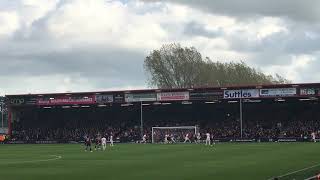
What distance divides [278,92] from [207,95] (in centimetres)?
908

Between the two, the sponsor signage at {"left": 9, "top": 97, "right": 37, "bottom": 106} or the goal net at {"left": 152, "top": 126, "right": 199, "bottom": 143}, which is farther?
the sponsor signage at {"left": 9, "top": 97, "right": 37, "bottom": 106}

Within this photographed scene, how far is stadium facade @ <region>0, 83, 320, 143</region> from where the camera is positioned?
77.6 metres

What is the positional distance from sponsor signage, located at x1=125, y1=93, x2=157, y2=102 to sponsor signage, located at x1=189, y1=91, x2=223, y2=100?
4.93 m

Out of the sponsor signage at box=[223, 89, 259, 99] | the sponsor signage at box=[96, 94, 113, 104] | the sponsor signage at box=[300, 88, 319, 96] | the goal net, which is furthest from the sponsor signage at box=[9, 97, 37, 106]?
the sponsor signage at box=[300, 88, 319, 96]

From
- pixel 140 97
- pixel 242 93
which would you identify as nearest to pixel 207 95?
pixel 242 93

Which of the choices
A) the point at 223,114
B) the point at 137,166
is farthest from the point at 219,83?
the point at 137,166

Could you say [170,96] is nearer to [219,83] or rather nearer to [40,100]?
[40,100]

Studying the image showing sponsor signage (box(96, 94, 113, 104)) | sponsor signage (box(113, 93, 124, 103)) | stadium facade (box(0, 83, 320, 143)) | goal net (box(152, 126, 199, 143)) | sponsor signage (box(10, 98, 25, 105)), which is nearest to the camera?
stadium facade (box(0, 83, 320, 143))

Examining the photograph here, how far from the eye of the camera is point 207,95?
265 feet

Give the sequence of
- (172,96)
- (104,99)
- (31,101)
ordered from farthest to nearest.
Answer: (31,101) → (104,99) → (172,96)

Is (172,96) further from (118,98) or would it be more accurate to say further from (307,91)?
(307,91)

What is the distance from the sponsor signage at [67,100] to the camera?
86250 millimetres

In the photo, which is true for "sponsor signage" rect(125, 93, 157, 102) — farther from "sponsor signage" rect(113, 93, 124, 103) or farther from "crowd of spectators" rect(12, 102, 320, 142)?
"crowd of spectators" rect(12, 102, 320, 142)

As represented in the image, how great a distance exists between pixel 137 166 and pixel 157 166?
106 centimetres
